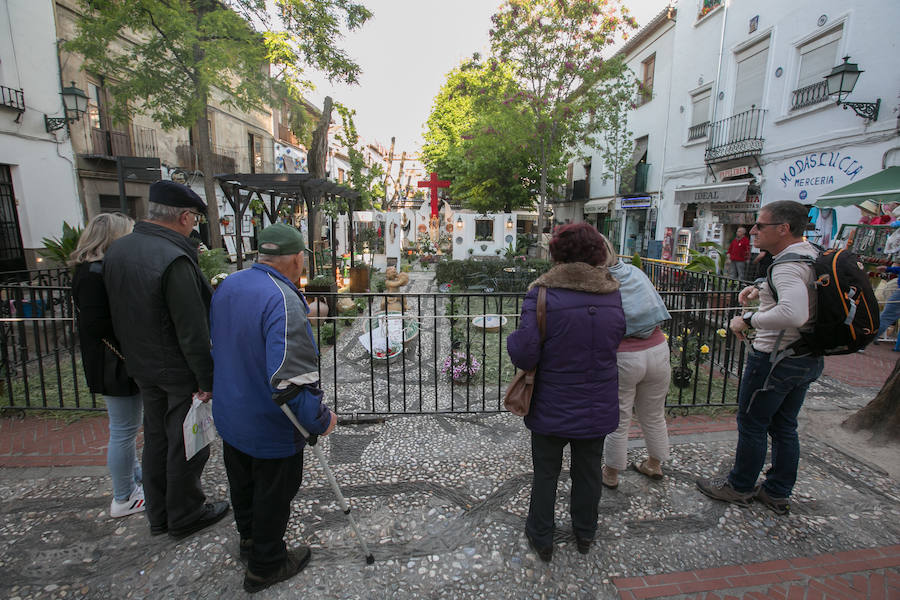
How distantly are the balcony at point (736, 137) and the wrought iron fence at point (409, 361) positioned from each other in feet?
23.8

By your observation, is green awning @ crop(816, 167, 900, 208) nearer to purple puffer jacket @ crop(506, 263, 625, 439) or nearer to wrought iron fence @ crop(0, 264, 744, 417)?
wrought iron fence @ crop(0, 264, 744, 417)

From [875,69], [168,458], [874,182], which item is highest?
[875,69]

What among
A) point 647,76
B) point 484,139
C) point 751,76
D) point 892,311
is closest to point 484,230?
point 484,139

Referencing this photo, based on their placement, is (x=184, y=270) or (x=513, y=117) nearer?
(x=184, y=270)

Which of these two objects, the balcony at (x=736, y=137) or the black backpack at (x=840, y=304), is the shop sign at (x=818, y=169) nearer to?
the balcony at (x=736, y=137)

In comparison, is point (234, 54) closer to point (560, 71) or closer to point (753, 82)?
point (560, 71)

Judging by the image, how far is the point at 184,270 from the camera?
6.88 ft

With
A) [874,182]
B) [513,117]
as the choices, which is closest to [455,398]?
[874,182]

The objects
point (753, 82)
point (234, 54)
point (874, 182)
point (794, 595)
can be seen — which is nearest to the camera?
point (794, 595)

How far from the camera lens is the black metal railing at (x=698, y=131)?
546 inches

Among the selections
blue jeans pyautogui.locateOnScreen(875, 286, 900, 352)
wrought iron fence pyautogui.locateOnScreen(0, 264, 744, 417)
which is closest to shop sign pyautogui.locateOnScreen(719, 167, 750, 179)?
blue jeans pyautogui.locateOnScreen(875, 286, 900, 352)

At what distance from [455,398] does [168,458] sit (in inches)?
111

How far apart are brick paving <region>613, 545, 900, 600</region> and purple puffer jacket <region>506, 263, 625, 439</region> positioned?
795 millimetres

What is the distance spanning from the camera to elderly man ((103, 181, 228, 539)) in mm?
2080
